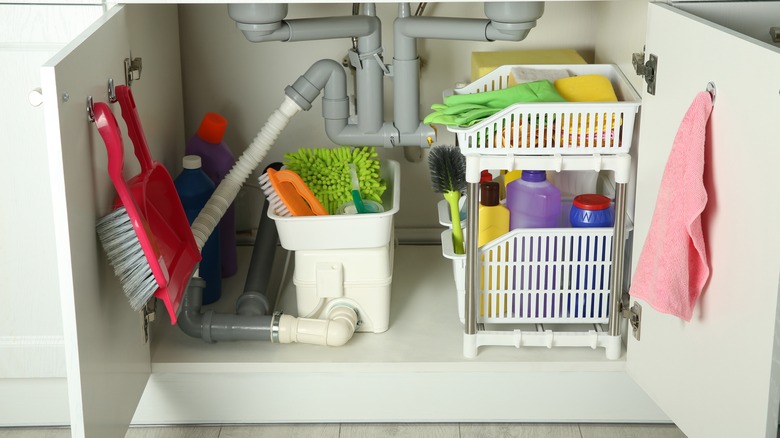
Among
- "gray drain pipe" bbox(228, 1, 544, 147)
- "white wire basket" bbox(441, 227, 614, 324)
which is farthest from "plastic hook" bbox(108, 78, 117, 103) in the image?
"white wire basket" bbox(441, 227, 614, 324)

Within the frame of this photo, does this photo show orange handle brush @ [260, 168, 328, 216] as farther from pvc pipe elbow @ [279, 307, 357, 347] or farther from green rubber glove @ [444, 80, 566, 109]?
green rubber glove @ [444, 80, 566, 109]

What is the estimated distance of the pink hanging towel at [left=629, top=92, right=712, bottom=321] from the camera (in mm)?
1097

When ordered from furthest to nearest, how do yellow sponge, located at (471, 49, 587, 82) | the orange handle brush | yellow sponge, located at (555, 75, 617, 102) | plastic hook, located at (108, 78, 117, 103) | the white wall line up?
the white wall
yellow sponge, located at (471, 49, 587, 82)
the orange handle brush
yellow sponge, located at (555, 75, 617, 102)
plastic hook, located at (108, 78, 117, 103)

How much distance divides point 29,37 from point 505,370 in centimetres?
87

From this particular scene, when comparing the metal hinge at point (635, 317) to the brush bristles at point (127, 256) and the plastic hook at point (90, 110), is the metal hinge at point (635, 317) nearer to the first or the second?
the brush bristles at point (127, 256)

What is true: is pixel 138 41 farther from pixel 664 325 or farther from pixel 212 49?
pixel 664 325

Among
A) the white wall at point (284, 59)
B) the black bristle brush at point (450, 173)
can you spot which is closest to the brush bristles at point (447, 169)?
the black bristle brush at point (450, 173)

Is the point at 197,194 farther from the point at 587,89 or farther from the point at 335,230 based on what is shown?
the point at 587,89

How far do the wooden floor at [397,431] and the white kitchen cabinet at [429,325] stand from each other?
18mm

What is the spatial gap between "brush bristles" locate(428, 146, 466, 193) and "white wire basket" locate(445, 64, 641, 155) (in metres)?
0.11

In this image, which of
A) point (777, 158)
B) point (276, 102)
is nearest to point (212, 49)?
point (276, 102)

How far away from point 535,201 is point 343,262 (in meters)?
0.33

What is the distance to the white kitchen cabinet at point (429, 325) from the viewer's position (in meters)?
1.03

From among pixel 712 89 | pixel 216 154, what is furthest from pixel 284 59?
pixel 712 89
